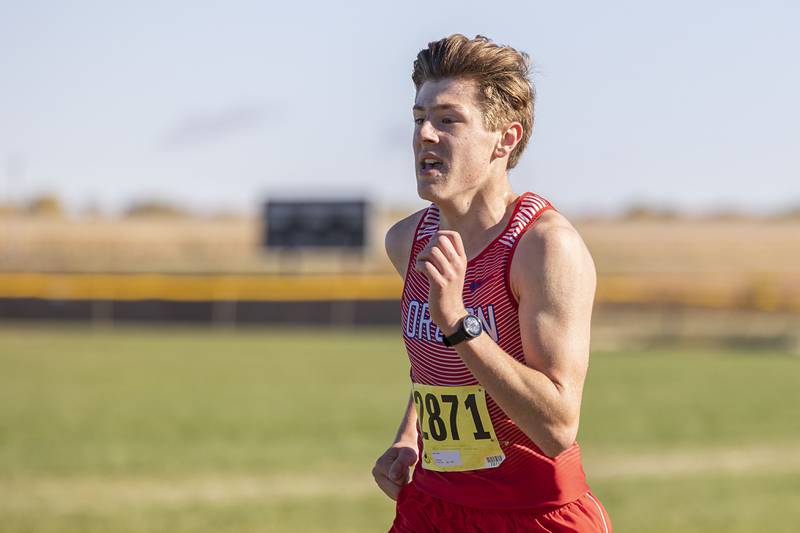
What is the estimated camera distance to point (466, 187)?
345 centimetres

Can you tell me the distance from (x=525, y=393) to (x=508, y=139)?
820 mm

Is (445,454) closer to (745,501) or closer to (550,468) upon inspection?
(550,468)

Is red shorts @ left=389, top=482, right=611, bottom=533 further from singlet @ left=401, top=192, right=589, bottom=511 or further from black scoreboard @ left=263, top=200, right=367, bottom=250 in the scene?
black scoreboard @ left=263, top=200, right=367, bottom=250

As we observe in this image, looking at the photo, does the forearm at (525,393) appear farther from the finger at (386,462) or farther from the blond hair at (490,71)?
the finger at (386,462)

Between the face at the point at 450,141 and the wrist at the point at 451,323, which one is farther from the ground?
the face at the point at 450,141

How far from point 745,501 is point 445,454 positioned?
8.02m

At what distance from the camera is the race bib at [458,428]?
137 inches

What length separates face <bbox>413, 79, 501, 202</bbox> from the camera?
338cm

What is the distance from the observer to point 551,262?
322cm

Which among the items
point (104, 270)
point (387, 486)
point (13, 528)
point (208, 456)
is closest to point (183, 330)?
point (104, 270)

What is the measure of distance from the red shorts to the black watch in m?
0.70

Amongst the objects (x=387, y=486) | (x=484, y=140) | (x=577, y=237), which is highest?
(x=484, y=140)

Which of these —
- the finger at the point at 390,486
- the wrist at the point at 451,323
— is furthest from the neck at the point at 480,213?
the finger at the point at 390,486

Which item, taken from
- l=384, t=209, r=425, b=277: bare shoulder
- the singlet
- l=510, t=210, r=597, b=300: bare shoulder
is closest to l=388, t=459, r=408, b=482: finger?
the singlet
